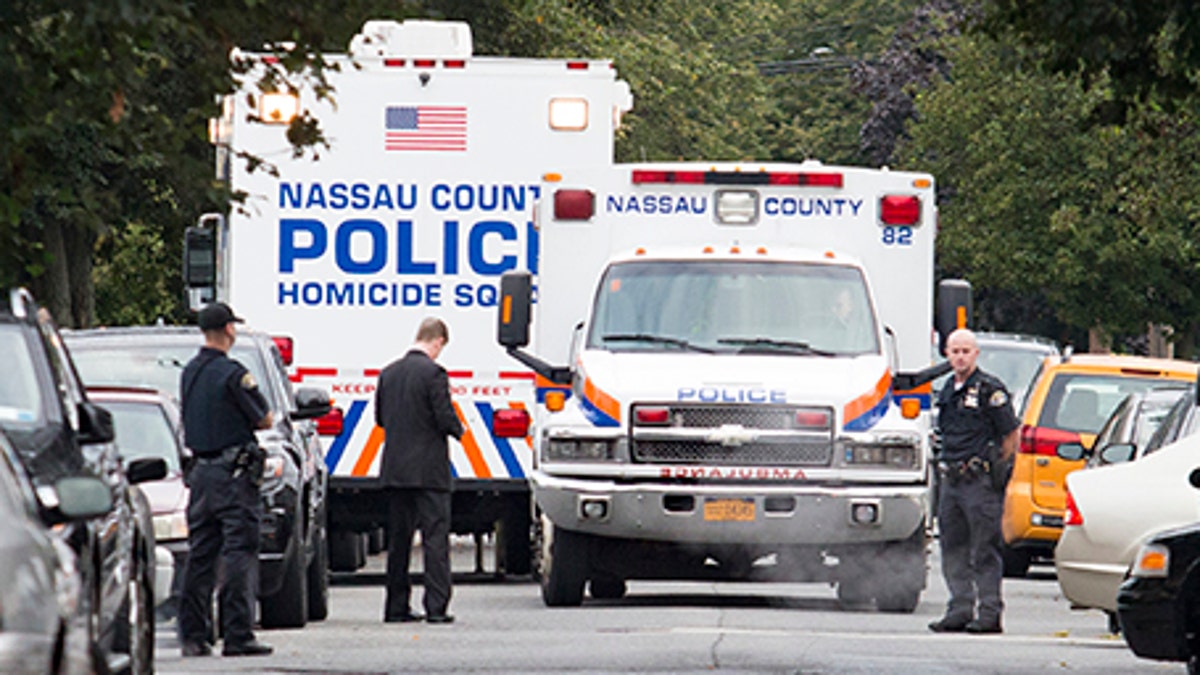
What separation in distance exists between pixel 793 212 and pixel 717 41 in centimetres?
5182

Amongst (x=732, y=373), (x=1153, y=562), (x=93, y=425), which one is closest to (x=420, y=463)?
(x=732, y=373)

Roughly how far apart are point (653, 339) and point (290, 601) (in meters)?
2.76

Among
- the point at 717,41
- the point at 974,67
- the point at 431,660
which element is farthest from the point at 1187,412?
the point at 717,41

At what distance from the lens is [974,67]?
50.8 metres

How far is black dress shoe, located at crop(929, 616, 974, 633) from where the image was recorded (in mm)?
16500

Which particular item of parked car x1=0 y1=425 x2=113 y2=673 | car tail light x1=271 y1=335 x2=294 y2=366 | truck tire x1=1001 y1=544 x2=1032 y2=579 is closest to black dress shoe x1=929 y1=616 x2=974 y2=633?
car tail light x1=271 y1=335 x2=294 y2=366

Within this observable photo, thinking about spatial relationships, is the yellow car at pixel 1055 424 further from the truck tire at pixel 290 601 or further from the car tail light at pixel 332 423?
the truck tire at pixel 290 601

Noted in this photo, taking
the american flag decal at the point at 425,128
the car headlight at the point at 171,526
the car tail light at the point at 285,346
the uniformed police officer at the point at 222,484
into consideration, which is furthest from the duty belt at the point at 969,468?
the car tail light at the point at 285,346

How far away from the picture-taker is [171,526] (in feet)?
50.3

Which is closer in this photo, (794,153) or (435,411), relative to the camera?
(435,411)

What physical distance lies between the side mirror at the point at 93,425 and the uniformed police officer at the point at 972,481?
23.4 feet

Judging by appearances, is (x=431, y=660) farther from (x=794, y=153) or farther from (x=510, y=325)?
(x=794, y=153)

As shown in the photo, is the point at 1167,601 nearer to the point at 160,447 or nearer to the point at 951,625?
the point at 951,625

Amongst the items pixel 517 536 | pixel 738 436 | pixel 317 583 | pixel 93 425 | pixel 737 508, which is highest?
pixel 93 425
